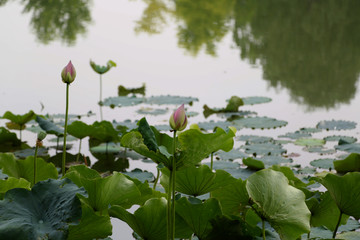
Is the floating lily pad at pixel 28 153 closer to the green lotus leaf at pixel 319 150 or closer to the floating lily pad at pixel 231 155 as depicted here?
the floating lily pad at pixel 231 155

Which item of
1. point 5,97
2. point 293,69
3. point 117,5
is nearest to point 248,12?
point 117,5

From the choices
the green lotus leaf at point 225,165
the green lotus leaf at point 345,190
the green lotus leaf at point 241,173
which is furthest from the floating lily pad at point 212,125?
the green lotus leaf at point 345,190

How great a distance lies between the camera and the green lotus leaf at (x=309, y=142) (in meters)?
2.28

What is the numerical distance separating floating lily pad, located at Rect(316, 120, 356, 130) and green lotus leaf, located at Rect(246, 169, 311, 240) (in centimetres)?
176

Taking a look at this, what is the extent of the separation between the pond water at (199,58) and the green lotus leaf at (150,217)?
478 mm

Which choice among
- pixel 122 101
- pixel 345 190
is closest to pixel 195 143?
pixel 345 190

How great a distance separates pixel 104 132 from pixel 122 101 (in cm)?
101

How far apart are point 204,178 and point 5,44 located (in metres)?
4.55

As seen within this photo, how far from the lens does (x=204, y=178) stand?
0.94 meters

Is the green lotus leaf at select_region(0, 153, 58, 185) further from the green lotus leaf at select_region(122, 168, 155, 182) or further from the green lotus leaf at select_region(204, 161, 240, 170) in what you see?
the green lotus leaf at select_region(204, 161, 240, 170)

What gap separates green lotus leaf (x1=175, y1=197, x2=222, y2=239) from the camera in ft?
2.81

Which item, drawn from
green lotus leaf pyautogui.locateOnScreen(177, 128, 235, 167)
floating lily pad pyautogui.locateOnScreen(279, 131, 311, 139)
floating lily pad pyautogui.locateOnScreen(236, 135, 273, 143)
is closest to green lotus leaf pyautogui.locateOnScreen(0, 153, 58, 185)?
green lotus leaf pyautogui.locateOnScreen(177, 128, 235, 167)

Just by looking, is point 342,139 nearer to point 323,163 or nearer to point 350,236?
point 323,163

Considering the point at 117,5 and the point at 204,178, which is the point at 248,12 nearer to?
the point at 117,5
